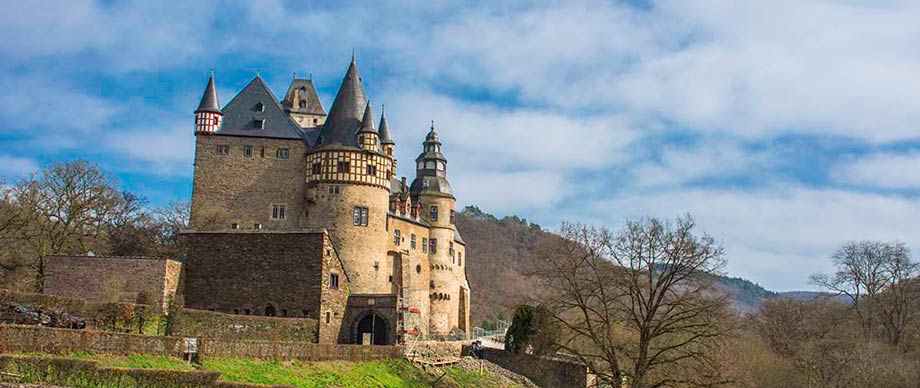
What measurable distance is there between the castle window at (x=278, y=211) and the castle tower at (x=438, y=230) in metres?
12.9

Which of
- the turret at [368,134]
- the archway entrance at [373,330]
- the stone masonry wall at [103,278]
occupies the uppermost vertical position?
the turret at [368,134]

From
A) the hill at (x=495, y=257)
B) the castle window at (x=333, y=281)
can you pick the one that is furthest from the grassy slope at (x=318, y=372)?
the hill at (x=495, y=257)

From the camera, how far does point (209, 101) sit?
50.2 metres

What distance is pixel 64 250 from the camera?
44969 mm

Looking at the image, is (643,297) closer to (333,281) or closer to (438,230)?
(333,281)

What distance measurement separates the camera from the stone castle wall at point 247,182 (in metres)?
49.3

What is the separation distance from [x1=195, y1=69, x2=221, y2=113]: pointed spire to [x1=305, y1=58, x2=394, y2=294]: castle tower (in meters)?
5.68

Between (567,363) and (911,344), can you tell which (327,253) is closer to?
(567,363)

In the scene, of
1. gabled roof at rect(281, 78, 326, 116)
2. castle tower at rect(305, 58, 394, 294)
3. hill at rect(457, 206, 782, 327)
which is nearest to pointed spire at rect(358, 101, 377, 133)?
castle tower at rect(305, 58, 394, 294)

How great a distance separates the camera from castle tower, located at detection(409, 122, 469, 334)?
2379 inches

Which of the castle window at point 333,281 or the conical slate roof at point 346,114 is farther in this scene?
the conical slate roof at point 346,114

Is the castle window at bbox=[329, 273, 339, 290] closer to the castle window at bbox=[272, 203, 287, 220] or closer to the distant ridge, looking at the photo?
the castle window at bbox=[272, 203, 287, 220]

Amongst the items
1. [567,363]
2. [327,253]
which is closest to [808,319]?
[567,363]

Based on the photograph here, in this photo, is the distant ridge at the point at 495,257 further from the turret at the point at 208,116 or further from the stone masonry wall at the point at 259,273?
the stone masonry wall at the point at 259,273
